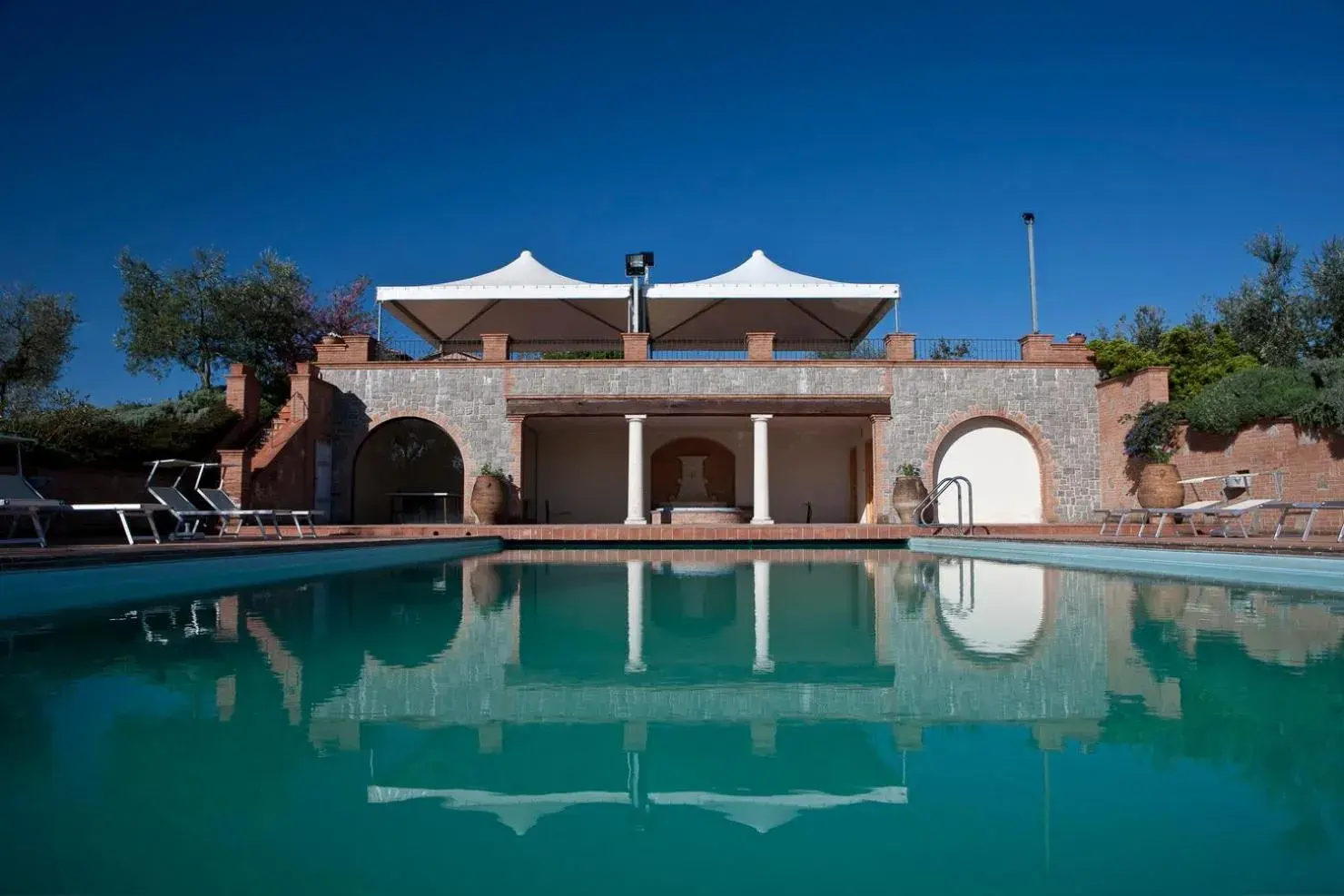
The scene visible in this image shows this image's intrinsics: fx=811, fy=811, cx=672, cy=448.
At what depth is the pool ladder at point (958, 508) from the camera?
50.0 feet

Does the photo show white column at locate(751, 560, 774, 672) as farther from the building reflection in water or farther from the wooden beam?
the wooden beam

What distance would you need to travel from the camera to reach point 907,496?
16469 mm

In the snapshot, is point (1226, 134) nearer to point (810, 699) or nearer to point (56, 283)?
point (810, 699)

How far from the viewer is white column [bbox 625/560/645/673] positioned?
14.0 ft

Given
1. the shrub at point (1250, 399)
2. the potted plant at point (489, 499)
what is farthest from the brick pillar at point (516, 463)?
the shrub at point (1250, 399)

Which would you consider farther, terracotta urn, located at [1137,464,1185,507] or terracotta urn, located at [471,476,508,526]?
terracotta urn, located at [471,476,508,526]

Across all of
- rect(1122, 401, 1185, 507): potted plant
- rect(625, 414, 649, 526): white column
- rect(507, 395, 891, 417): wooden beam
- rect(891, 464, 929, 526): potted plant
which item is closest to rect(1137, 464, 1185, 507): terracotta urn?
rect(1122, 401, 1185, 507): potted plant

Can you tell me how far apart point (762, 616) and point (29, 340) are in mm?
20942

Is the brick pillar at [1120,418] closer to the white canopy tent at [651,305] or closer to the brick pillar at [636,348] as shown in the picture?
the white canopy tent at [651,305]

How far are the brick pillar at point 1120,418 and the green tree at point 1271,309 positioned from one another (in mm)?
5760

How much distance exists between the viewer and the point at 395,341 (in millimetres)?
18672

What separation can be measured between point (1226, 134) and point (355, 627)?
58.3ft

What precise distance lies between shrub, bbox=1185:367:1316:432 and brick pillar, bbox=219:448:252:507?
1665 cm

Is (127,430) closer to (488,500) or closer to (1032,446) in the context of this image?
(488,500)
